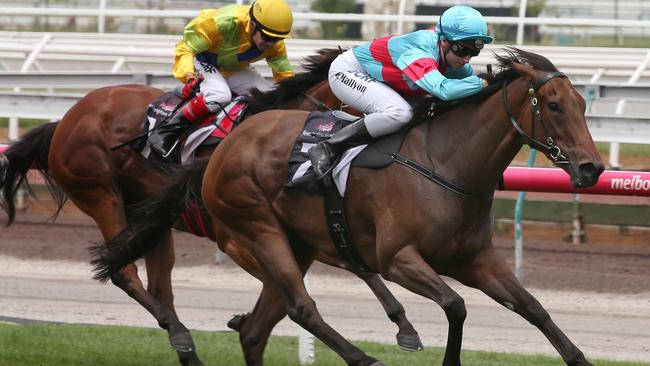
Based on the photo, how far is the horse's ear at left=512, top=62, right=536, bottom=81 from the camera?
504cm

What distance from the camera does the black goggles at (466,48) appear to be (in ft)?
17.4

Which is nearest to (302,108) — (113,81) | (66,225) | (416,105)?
(416,105)

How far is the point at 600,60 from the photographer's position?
37.9 feet

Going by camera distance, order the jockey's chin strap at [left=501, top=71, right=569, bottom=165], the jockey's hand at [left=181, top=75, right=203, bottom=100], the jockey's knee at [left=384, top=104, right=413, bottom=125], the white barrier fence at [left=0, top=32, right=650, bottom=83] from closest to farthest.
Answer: the jockey's chin strap at [left=501, top=71, right=569, bottom=165] → the jockey's knee at [left=384, top=104, right=413, bottom=125] → the jockey's hand at [left=181, top=75, right=203, bottom=100] → the white barrier fence at [left=0, top=32, right=650, bottom=83]

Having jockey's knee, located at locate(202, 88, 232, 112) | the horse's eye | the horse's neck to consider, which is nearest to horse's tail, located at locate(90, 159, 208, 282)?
jockey's knee, located at locate(202, 88, 232, 112)

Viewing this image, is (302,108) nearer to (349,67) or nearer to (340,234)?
(349,67)

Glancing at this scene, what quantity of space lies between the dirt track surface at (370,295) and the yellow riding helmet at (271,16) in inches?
84.5

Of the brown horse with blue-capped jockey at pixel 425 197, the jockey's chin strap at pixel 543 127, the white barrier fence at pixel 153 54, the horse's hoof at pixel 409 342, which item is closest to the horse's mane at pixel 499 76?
the brown horse with blue-capped jockey at pixel 425 197

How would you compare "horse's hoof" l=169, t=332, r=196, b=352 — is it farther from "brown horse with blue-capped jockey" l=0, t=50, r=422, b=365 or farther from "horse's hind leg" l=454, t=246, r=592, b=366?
"horse's hind leg" l=454, t=246, r=592, b=366

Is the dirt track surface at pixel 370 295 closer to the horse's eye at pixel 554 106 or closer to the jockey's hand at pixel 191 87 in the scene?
the jockey's hand at pixel 191 87

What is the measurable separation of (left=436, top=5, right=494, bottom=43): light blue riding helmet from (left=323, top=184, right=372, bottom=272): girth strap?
87 centimetres

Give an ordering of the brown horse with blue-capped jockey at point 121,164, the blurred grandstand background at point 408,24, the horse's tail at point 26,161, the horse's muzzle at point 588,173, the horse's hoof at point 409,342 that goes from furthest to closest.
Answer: the blurred grandstand background at point 408,24 → the horse's tail at point 26,161 → the brown horse with blue-capped jockey at point 121,164 → the horse's hoof at point 409,342 → the horse's muzzle at point 588,173

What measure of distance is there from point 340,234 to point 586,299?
3.91m

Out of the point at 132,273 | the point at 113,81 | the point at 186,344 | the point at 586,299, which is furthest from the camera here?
the point at 113,81
